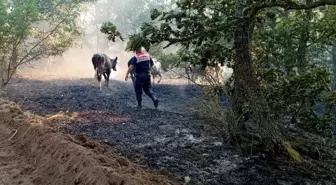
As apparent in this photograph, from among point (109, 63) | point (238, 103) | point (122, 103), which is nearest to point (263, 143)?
point (238, 103)

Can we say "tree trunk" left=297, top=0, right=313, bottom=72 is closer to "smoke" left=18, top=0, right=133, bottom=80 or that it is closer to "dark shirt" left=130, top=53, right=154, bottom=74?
"dark shirt" left=130, top=53, right=154, bottom=74

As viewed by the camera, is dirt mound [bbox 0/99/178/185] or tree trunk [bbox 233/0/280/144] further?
tree trunk [bbox 233/0/280/144]

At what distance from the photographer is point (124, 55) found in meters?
47.9

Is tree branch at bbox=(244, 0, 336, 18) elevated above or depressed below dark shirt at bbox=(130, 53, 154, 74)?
above

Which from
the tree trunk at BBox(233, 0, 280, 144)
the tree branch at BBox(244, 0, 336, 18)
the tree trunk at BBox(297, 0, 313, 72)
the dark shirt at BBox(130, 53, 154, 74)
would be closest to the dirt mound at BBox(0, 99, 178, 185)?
the tree trunk at BBox(233, 0, 280, 144)

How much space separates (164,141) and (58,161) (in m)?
2.14

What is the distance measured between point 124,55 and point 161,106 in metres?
36.2

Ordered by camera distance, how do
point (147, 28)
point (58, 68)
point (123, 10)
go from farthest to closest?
point (123, 10) < point (58, 68) < point (147, 28)

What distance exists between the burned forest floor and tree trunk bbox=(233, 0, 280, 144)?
0.58 metres

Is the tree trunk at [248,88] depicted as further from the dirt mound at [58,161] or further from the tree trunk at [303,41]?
the tree trunk at [303,41]

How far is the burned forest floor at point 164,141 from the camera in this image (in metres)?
5.54

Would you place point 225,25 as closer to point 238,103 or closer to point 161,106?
point 238,103

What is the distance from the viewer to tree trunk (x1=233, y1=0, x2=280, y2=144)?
5.75m

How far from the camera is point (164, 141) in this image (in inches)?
277
